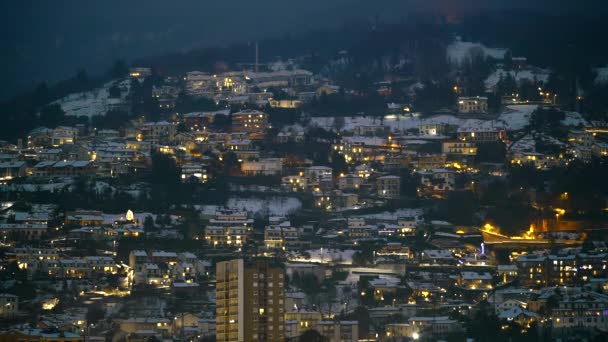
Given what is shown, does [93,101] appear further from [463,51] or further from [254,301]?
[254,301]

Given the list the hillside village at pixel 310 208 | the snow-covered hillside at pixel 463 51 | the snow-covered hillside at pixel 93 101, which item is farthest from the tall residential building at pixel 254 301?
the snow-covered hillside at pixel 463 51

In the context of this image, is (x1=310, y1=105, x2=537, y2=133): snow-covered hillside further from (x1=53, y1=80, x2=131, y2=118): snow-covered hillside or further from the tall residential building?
the tall residential building

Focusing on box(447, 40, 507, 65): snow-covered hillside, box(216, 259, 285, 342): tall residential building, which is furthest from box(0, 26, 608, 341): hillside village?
box(447, 40, 507, 65): snow-covered hillside

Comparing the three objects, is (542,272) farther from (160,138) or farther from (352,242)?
(160,138)

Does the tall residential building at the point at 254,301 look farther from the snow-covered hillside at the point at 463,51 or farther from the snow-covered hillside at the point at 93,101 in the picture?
the snow-covered hillside at the point at 463,51

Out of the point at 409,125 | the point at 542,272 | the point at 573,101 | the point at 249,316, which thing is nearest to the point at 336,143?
the point at 409,125

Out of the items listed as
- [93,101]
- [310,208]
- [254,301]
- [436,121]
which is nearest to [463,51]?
[436,121]

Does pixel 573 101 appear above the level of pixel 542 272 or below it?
above

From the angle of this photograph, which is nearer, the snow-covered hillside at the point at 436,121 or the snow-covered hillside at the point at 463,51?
the snow-covered hillside at the point at 436,121
